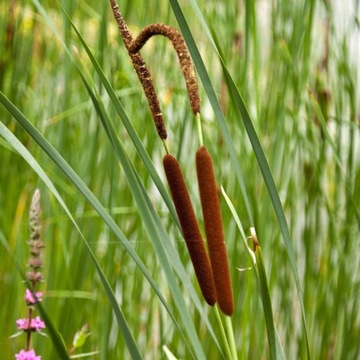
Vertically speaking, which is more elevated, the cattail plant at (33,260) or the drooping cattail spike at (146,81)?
the drooping cattail spike at (146,81)

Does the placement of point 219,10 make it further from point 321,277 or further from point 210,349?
point 210,349

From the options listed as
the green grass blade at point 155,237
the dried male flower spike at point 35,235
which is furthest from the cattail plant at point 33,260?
the green grass blade at point 155,237

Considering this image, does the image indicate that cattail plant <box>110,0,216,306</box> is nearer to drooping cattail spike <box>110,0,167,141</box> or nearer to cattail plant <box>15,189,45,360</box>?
drooping cattail spike <box>110,0,167,141</box>

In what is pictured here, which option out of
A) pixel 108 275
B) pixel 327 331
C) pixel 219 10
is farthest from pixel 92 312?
pixel 219 10

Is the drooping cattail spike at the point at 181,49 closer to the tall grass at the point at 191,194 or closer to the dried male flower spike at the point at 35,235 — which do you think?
the dried male flower spike at the point at 35,235

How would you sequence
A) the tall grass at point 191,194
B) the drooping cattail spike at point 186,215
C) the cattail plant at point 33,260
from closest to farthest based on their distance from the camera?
the drooping cattail spike at point 186,215 → the cattail plant at point 33,260 → the tall grass at point 191,194

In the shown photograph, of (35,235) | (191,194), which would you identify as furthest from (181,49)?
(191,194)

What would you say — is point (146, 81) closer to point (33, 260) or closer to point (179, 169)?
point (179, 169)

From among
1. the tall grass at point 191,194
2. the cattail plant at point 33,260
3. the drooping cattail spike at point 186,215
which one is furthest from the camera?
the tall grass at point 191,194
